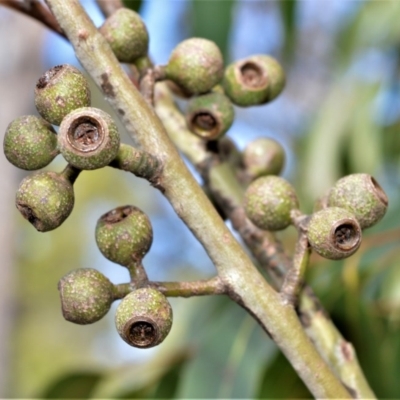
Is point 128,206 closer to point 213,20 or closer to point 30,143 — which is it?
point 30,143

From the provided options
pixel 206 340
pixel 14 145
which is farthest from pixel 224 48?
pixel 14 145

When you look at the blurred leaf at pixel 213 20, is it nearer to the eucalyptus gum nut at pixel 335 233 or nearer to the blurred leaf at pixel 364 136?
the blurred leaf at pixel 364 136

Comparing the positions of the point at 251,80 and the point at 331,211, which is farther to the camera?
the point at 251,80

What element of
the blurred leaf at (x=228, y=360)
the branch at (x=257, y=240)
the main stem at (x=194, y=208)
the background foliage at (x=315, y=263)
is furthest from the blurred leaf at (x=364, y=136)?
the main stem at (x=194, y=208)

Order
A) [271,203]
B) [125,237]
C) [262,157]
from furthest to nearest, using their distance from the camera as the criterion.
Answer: [262,157] → [271,203] → [125,237]

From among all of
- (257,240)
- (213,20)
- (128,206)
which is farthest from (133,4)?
(128,206)

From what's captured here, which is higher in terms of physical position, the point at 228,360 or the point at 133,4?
the point at 133,4
